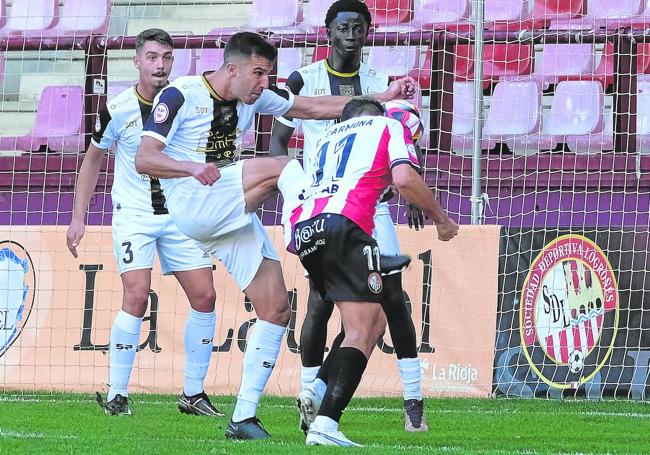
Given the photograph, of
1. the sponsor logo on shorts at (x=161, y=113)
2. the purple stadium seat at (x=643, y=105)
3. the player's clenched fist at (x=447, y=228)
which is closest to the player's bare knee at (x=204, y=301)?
the sponsor logo on shorts at (x=161, y=113)

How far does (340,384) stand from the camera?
5.44m

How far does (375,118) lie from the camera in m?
5.79

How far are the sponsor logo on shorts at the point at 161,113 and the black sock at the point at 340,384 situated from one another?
5.29 feet

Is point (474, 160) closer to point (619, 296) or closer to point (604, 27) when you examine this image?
point (619, 296)

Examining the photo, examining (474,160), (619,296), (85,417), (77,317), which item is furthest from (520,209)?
(85,417)

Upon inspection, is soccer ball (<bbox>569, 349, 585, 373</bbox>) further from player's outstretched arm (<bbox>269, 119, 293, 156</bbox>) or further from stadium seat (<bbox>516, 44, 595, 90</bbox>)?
stadium seat (<bbox>516, 44, 595, 90</bbox>)

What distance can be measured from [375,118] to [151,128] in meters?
1.19

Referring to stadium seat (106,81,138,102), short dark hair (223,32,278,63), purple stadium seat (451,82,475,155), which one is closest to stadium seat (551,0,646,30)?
purple stadium seat (451,82,475,155)

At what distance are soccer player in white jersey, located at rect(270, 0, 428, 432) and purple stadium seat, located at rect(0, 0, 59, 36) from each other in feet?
19.5

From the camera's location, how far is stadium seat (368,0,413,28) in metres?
12.1

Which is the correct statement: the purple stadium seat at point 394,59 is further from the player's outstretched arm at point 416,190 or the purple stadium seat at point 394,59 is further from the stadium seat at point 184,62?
the player's outstretched arm at point 416,190

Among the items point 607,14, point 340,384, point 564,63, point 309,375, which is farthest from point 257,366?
point 607,14

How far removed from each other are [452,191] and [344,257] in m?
5.38

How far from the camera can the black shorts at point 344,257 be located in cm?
559
